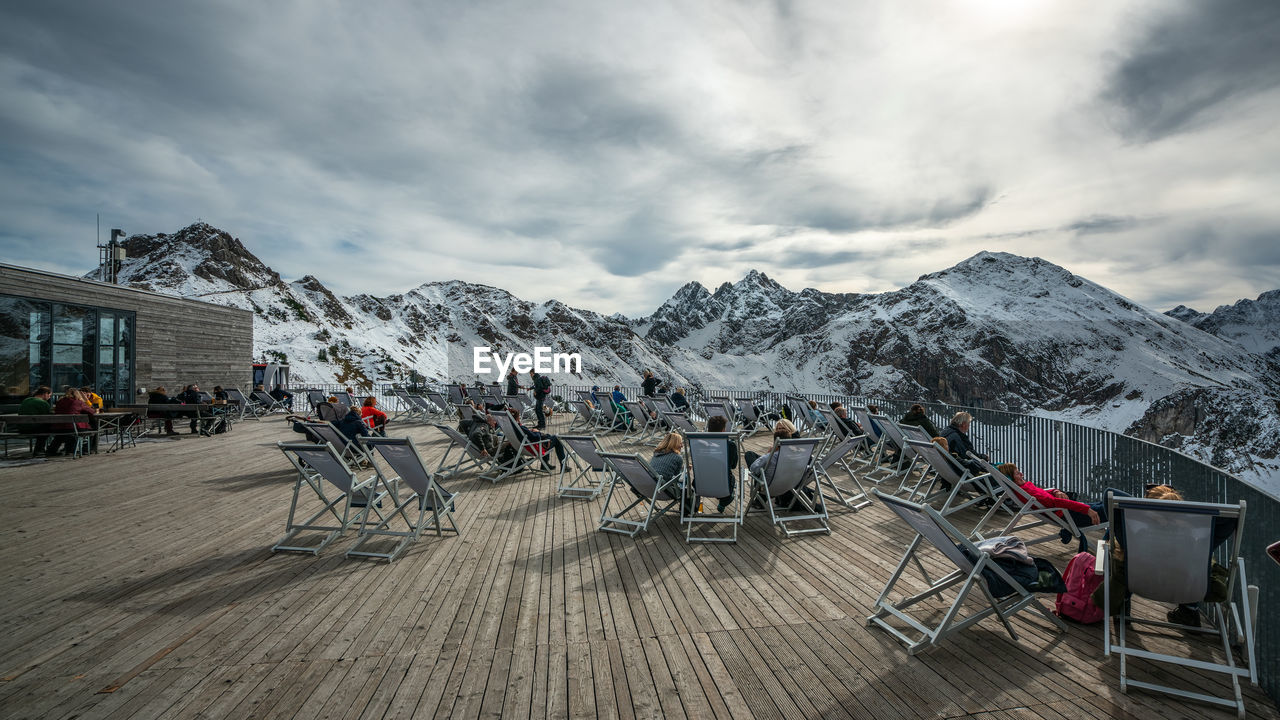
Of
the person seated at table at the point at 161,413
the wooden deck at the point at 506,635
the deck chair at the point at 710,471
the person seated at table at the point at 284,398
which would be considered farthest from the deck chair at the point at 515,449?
the person seated at table at the point at 284,398

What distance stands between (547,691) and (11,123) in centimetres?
1452

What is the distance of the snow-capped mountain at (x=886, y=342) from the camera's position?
179 feet

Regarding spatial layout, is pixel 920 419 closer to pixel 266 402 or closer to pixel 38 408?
pixel 38 408

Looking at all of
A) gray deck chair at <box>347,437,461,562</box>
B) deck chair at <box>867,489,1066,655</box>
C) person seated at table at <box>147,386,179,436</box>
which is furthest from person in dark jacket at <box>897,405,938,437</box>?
person seated at table at <box>147,386,179,436</box>

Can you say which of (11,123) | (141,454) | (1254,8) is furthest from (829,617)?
(11,123)

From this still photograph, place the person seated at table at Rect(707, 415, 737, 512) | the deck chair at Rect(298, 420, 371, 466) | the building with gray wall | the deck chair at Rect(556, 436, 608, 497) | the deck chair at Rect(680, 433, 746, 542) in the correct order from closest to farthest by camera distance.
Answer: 1. the deck chair at Rect(680, 433, 746, 542)
2. the person seated at table at Rect(707, 415, 737, 512)
3. the deck chair at Rect(556, 436, 608, 497)
4. the deck chair at Rect(298, 420, 371, 466)
5. the building with gray wall

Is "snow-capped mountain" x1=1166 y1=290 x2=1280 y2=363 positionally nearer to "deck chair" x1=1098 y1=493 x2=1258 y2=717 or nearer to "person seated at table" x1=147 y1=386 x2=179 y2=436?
"deck chair" x1=1098 y1=493 x2=1258 y2=717

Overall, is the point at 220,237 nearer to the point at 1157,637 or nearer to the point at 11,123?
the point at 11,123

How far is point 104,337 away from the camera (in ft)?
40.1

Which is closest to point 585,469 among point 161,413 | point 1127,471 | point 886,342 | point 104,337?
point 1127,471

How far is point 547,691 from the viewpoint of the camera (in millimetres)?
2426

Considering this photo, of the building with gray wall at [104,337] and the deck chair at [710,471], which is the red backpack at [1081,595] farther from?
the building with gray wall at [104,337]

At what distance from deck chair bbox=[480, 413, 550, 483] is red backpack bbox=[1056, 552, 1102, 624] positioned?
5.16 metres

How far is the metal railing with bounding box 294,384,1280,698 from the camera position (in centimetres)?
254
